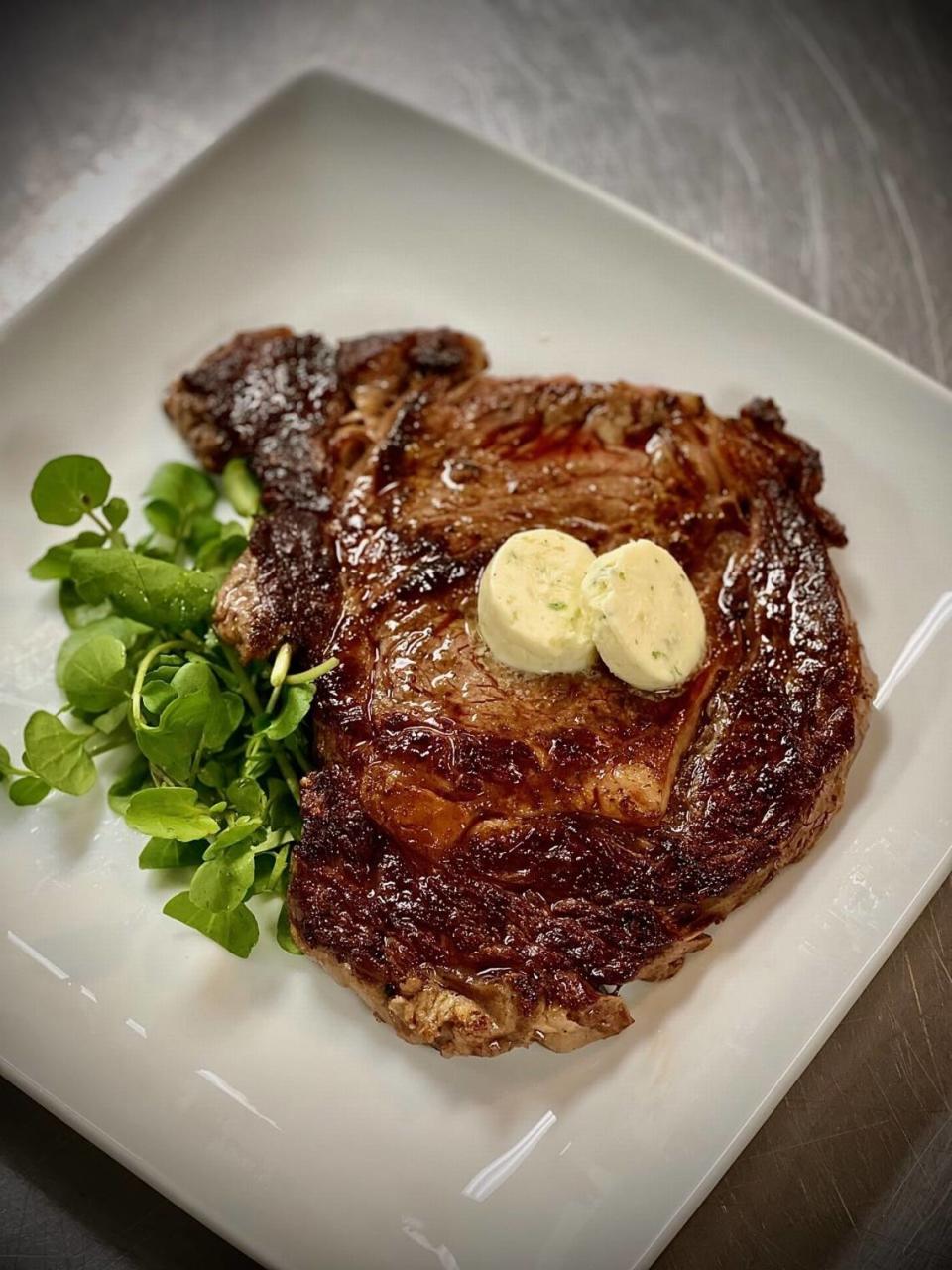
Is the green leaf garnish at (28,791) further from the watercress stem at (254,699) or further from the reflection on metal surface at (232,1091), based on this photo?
the reflection on metal surface at (232,1091)

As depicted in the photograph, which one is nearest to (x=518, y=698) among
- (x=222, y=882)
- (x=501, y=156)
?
(x=222, y=882)

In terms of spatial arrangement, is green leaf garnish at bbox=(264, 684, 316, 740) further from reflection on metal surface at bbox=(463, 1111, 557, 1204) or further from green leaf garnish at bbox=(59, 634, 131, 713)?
reflection on metal surface at bbox=(463, 1111, 557, 1204)

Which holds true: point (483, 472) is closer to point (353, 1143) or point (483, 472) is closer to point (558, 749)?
point (558, 749)

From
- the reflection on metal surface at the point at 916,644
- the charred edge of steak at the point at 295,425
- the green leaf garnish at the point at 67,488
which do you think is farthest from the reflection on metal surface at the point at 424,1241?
the green leaf garnish at the point at 67,488

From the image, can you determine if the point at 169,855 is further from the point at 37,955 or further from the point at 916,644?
the point at 916,644

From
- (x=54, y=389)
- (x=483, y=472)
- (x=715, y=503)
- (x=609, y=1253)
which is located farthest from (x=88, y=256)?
(x=609, y=1253)

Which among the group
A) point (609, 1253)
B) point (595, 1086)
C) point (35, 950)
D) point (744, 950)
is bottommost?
point (35, 950)
